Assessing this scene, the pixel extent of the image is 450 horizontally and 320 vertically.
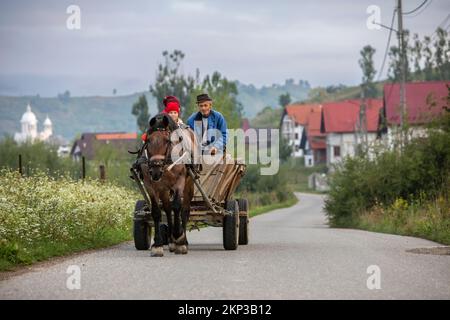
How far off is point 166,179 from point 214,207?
161 centimetres

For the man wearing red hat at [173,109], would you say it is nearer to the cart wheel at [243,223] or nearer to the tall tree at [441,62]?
the cart wheel at [243,223]

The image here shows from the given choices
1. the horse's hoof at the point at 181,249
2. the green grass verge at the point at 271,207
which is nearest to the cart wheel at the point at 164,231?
the horse's hoof at the point at 181,249

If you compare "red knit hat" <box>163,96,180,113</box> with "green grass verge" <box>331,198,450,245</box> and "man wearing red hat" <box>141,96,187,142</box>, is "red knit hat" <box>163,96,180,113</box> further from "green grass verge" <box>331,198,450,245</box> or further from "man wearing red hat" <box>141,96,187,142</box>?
"green grass verge" <box>331,198,450,245</box>

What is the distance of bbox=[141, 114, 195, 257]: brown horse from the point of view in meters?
15.9

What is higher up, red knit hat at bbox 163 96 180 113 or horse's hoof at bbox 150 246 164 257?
red knit hat at bbox 163 96 180 113

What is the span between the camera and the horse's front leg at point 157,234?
15977mm

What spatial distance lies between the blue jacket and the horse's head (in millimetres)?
1671

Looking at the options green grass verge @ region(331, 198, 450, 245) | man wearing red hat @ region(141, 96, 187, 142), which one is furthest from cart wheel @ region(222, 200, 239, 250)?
green grass verge @ region(331, 198, 450, 245)

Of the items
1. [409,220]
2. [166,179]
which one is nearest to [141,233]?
[166,179]

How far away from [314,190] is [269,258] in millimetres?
101502

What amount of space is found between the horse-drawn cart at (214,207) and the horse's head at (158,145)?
1.33m

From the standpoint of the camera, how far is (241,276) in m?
12.7
